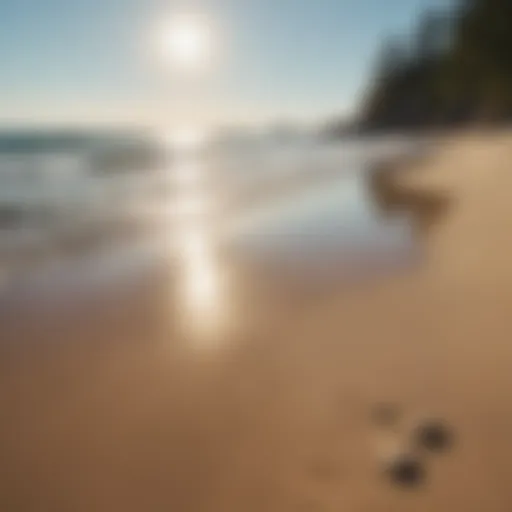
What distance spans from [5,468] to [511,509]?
239 centimetres

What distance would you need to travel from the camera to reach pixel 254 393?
3.54 metres

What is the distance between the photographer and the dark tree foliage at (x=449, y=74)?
26203mm

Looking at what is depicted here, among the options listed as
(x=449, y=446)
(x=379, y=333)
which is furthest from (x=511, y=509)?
(x=379, y=333)

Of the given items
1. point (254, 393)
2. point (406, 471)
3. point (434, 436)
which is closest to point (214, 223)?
point (254, 393)

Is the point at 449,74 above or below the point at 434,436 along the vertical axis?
above

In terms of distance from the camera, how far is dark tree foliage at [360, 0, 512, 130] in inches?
1032

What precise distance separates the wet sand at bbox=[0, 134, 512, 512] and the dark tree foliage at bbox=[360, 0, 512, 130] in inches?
946

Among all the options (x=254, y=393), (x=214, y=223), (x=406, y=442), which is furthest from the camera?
(x=214, y=223)

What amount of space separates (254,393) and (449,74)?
40.9 m

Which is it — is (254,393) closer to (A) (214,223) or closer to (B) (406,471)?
(B) (406,471)

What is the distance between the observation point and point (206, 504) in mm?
2562

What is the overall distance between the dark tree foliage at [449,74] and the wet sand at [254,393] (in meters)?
24.0

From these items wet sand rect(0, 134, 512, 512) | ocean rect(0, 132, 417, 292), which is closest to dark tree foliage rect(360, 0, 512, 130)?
ocean rect(0, 132, 417, 292)

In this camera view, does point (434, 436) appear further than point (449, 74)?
No
